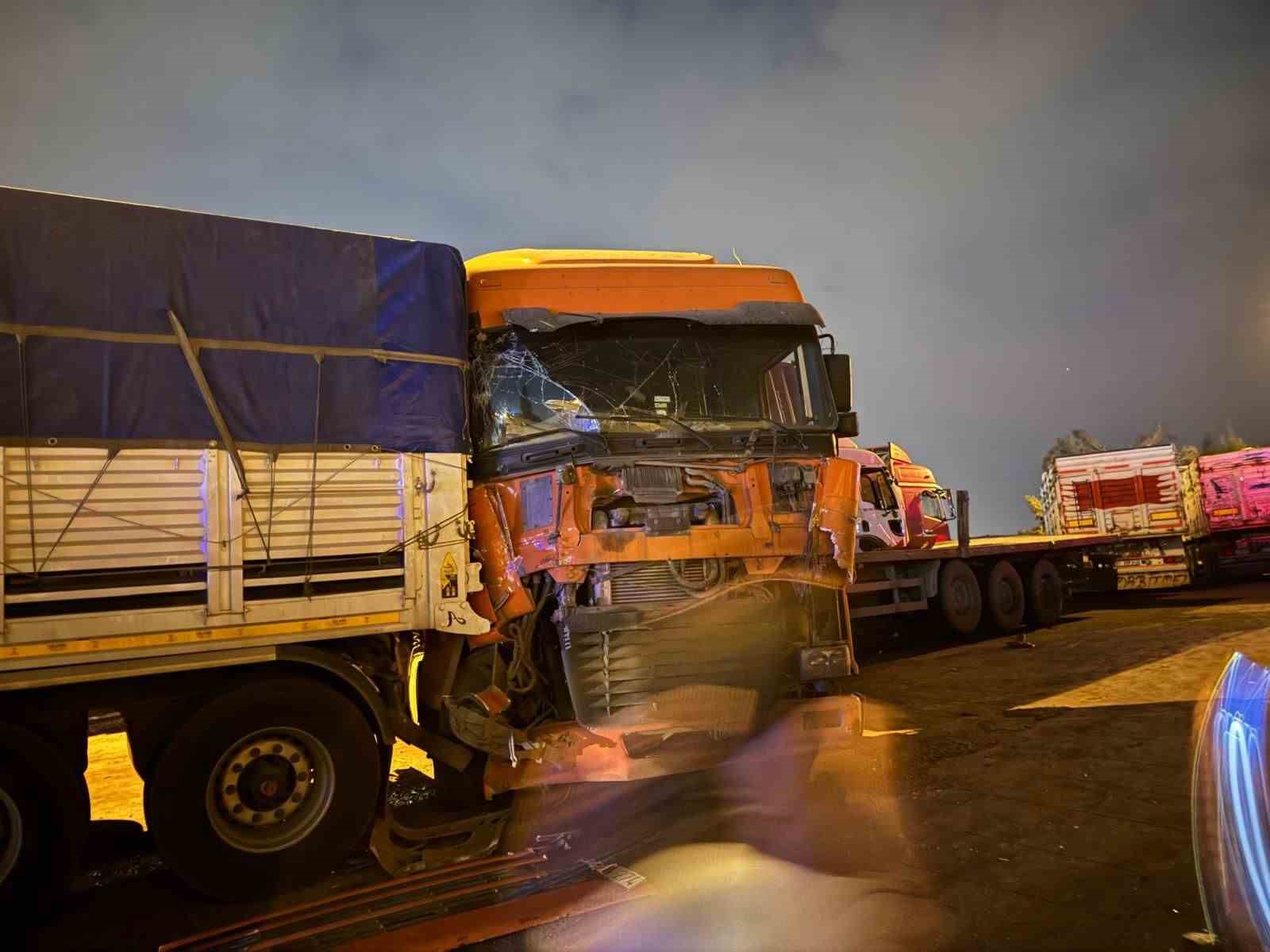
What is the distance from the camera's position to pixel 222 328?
4.14 meters

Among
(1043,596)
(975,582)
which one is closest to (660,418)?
(975,582)

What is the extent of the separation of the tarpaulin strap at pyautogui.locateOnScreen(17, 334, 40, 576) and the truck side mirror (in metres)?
4.71

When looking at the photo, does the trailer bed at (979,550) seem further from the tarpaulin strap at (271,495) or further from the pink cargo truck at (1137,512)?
the tarpaulin strap at (271,495)

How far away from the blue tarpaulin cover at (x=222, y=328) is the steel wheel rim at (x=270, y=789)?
5.36 feet

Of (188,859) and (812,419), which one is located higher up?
(812,419)

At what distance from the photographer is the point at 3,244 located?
3604 millimetres

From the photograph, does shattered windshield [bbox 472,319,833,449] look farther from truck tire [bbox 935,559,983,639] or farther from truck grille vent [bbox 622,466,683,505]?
truck tire [bbox 935,559,983,639]

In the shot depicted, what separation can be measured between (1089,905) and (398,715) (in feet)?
11.7

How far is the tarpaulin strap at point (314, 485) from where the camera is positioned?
4.16m

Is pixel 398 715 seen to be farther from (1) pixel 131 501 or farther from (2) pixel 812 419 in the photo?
(2) pixel 812 419

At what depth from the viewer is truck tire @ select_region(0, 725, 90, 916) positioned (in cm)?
342

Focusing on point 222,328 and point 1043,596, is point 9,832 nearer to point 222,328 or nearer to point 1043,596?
point 222,328

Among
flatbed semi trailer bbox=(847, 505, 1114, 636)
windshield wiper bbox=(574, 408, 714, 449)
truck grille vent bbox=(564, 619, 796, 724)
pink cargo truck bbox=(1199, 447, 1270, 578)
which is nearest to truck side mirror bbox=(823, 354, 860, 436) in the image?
windshield wiper bbox=(574, 408, 714, 449)

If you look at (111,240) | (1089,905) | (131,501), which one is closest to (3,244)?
(111,240)
